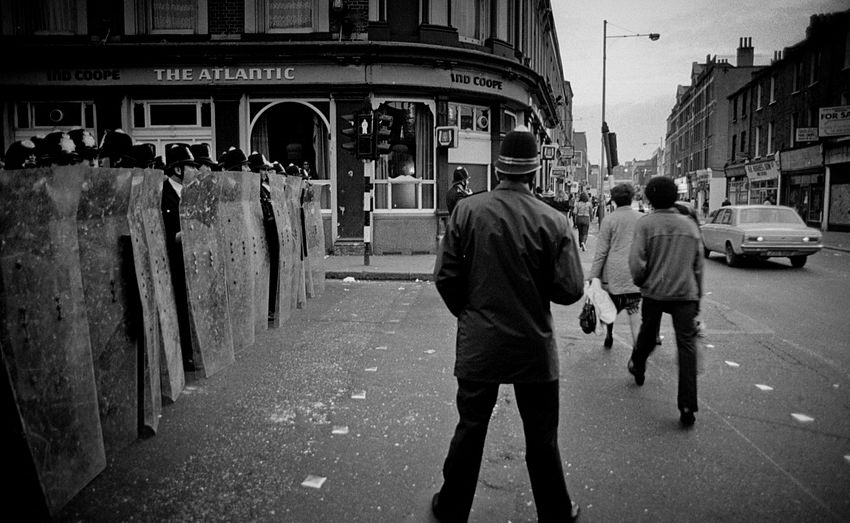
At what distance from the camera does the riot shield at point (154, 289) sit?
4.21 m

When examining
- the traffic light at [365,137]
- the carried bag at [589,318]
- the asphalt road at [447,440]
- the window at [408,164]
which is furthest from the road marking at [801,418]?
the window at [408,164]

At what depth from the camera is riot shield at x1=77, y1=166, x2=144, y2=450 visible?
3.74m

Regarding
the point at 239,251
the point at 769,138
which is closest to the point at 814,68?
the point at 769,138

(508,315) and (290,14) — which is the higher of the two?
(290,14)

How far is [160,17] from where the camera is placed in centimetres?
1728

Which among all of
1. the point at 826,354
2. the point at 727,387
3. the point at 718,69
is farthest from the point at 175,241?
the point at 718,69

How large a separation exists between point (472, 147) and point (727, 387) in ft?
46.0

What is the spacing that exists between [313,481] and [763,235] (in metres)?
14.4

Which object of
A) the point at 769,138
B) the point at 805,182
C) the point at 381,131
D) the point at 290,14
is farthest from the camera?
the point at 769,138

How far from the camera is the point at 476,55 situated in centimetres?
1758

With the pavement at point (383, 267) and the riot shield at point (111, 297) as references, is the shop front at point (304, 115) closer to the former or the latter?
the pavement at point (383, 267)

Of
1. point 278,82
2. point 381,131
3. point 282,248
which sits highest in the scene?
point 278,82

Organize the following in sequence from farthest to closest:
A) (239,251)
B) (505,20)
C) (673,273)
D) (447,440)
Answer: (505,20) → (239,251) → (673,273) → (447,440)

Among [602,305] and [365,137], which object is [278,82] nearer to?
[365,137]
